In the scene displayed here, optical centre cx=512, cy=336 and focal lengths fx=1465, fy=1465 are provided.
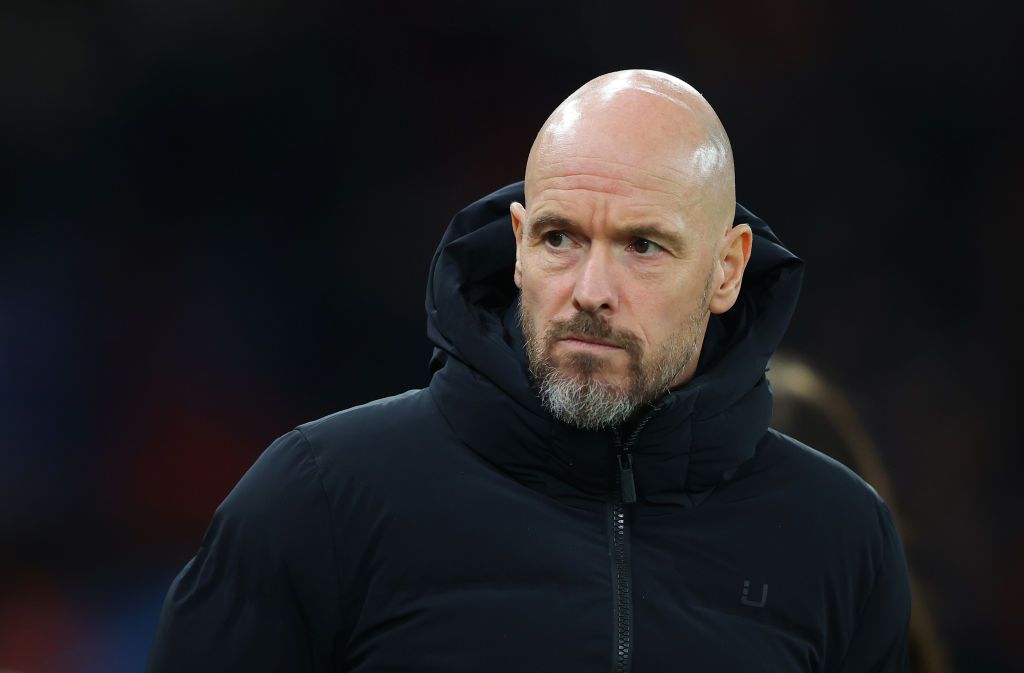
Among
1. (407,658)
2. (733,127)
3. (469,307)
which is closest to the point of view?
(407,658)

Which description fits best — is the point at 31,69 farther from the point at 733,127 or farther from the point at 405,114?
the point at 733,127

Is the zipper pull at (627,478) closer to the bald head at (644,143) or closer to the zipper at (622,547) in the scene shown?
the zipper at (622,547)

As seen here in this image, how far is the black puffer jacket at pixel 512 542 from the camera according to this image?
2.11 metres

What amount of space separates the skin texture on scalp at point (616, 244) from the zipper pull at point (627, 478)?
0.07 m

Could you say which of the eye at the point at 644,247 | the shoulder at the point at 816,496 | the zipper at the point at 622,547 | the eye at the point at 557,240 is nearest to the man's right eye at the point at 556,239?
the eye at the point at 557,240

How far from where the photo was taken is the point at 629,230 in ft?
7.16

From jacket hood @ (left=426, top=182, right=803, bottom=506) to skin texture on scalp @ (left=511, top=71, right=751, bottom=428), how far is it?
1.9 inches

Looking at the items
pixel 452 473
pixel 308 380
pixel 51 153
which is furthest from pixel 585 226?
pixel 51 153

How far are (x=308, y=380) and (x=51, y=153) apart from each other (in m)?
1.20

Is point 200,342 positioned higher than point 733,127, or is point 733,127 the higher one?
point 733,127

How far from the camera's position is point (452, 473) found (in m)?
2.23

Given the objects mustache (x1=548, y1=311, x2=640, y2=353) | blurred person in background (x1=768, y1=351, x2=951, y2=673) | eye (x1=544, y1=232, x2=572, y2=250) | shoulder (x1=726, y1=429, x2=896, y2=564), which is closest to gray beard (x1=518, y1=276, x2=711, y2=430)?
mustache (x1=548, y1=311, x2=640, y2=353)

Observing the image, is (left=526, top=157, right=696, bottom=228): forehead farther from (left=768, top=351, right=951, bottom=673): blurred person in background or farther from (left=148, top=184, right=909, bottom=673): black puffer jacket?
(left=768, top=351, right=951, bottom=673): blurred person in background

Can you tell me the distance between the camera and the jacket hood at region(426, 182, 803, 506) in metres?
2.21
